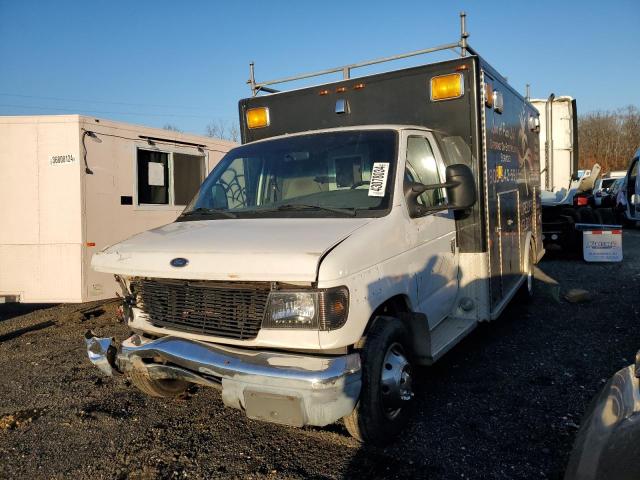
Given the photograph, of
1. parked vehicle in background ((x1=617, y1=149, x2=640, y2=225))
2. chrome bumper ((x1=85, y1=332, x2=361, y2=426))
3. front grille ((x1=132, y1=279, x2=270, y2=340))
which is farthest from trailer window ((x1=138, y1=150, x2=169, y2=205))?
parked vehicle in background ((x1=617, y1=149, x2=640, y2=225))

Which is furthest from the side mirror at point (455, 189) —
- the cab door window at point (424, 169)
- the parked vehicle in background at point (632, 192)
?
the parked vehicle in background at point (632, 192)

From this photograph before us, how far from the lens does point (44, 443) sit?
357cm

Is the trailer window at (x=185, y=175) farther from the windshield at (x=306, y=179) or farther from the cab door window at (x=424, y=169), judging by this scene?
the cab door window at (x=424, y=169)

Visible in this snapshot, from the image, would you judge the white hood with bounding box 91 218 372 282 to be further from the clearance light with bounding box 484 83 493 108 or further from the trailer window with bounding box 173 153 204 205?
the trailer window with bounding box 173 153 204 205

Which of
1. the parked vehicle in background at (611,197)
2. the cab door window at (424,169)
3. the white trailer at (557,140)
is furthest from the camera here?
the parked vehicle in background at (611,197)

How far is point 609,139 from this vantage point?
5881cm

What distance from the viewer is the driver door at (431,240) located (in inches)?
145

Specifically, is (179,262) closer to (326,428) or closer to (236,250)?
(236,250)

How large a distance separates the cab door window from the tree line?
6109cm

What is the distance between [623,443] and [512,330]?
14.7ft

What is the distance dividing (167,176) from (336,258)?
5.77m

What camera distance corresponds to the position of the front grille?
2.86 m

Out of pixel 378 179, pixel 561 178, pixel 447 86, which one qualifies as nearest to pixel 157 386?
pixel 378 179

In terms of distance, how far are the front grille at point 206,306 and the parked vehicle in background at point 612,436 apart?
1676 mm
